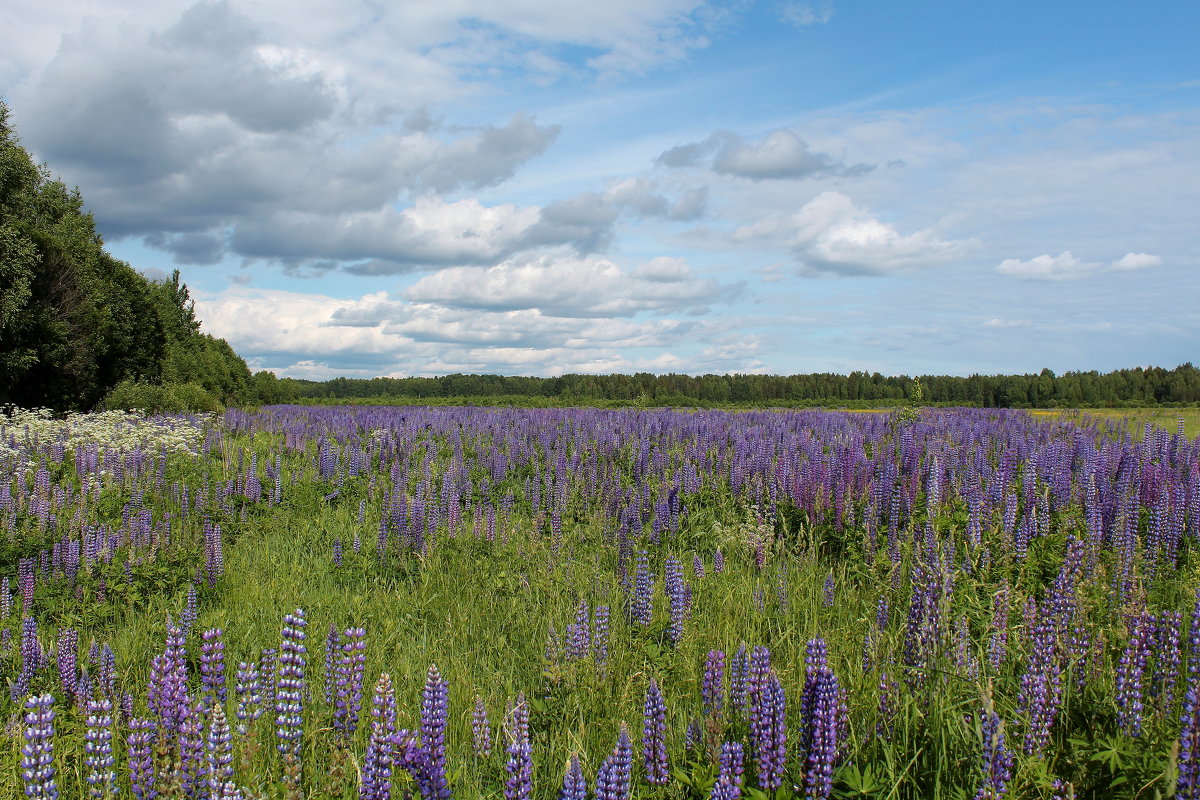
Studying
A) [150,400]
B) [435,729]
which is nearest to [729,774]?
[435,729]

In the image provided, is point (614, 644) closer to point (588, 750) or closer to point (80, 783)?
point (588, 750)

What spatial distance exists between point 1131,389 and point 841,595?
39856 millimetres

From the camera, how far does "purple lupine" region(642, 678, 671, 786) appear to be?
2963 mm

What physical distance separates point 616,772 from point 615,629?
258 centimetres

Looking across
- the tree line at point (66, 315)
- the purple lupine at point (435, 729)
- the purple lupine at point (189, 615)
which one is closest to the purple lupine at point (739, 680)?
the purple lupine at point (435, 729)

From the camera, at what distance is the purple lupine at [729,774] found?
2.59 m

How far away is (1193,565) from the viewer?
238 inches

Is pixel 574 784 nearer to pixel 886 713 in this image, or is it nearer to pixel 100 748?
pixel 886 713

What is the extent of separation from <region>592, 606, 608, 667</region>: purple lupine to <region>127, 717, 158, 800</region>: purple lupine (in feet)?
7.31

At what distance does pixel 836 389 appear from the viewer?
51.3 m

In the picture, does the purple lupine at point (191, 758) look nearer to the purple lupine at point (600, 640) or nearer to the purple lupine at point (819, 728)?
the purple lupine at point (600, 640)

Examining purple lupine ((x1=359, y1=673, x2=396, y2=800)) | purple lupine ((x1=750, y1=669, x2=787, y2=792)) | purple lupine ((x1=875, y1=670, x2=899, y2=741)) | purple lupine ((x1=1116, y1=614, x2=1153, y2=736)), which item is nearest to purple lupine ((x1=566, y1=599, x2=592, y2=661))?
purple lupine ((x1=750, y1=669, x2=787, y2=792))

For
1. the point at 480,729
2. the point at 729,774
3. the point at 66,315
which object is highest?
the point at 66,315

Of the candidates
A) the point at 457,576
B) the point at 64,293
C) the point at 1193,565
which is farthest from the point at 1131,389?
the point at 64,293
